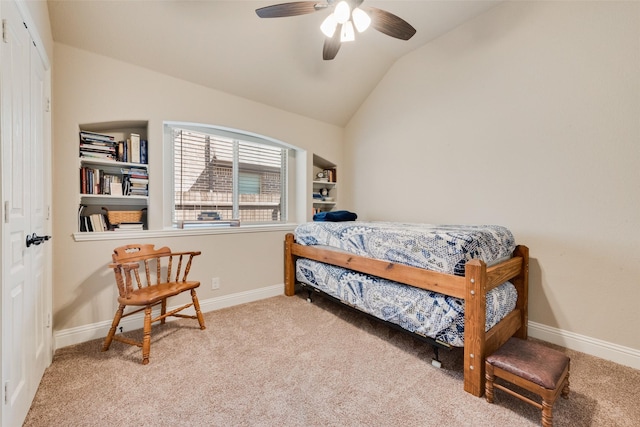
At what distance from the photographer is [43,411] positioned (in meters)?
1.40

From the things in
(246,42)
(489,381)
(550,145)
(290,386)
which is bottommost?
(290,386)

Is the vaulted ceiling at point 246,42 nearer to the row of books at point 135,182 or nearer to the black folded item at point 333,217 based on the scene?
the row of books at point 135,182

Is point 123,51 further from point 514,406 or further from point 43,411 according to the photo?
point 514,406

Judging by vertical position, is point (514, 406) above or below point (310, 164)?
below

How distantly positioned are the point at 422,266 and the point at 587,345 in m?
1.49

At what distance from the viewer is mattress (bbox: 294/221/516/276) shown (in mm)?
1671

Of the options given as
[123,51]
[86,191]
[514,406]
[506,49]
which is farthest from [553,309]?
[123,51]

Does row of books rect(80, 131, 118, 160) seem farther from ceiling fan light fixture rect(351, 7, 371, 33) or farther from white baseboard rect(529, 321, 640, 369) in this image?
white baseboard rect(529, 321, 640, 369)

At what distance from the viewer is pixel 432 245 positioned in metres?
1.77

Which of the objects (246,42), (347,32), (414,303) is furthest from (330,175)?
(414,303)

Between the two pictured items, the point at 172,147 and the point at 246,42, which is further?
the point at 172,147

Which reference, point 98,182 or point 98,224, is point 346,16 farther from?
point 98,224

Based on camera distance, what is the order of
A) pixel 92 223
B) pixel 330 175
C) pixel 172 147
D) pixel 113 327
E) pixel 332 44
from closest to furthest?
pixel 113 327
pixel 332 44
pixel 92 223
pixel 172 147
pixel 330 175

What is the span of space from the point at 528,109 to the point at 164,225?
137 inches
